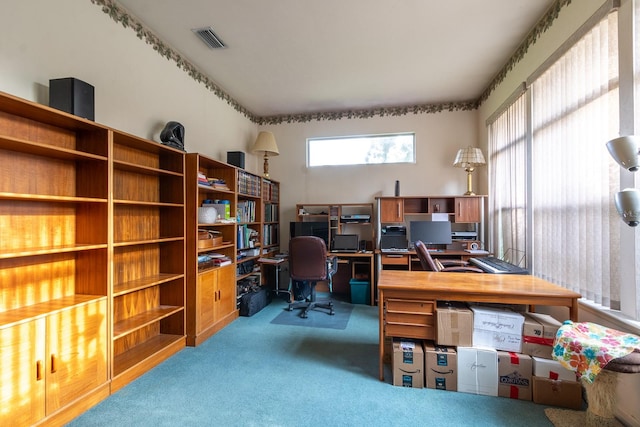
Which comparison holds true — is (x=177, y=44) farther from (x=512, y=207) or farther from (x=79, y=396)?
(x=512, y=207)

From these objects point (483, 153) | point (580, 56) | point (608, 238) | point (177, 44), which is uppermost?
point (177, 44)

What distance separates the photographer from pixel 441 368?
2068 mm

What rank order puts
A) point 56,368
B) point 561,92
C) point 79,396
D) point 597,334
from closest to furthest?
point 597,334, point 56,368, point 79,396, point 561,92

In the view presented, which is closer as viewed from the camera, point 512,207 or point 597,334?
point 597,334

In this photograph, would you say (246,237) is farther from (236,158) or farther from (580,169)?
(580,169)

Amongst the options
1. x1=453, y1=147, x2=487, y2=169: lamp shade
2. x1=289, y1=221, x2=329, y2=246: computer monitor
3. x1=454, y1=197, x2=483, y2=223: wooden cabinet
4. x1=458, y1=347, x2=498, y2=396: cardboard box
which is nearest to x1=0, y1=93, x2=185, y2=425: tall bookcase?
x1=289, y1=221, x2=329, y2=246: computer monitor

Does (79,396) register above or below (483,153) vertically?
below

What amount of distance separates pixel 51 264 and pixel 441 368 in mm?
2826

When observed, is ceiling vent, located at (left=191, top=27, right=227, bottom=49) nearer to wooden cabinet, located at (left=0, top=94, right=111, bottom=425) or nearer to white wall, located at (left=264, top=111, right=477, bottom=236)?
wooden cabinet, located at (left=0, top=94, right=111, bottom=425)

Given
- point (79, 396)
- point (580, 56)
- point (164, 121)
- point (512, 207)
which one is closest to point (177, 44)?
point (164, 121)

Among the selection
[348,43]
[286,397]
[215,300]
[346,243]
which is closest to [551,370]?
[286,397]

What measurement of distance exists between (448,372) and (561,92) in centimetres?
242

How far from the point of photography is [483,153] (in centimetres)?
416

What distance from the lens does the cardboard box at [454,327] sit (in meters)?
2.05
